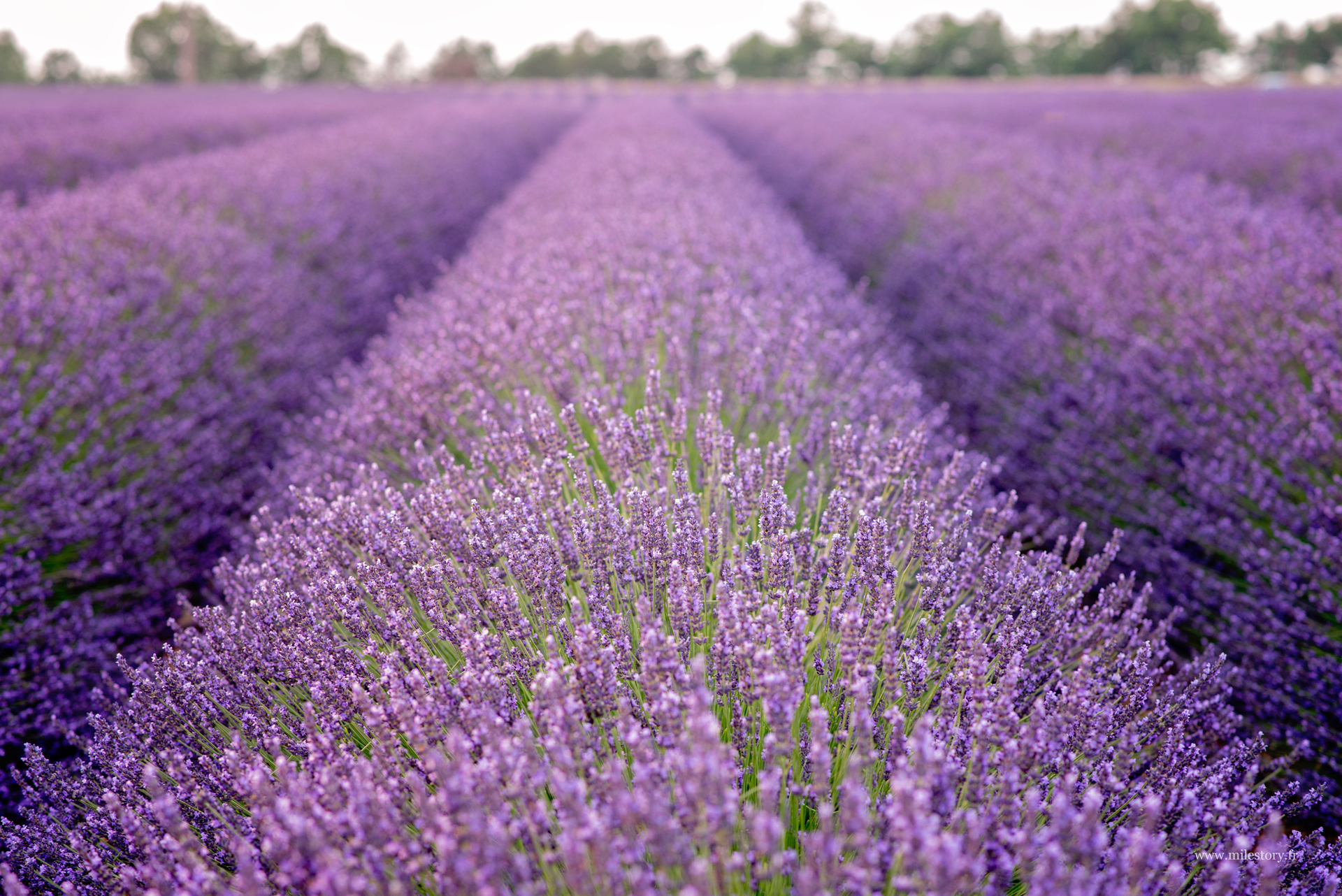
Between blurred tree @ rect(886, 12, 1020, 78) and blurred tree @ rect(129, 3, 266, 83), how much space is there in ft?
122

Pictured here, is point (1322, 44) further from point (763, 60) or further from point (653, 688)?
point (653, 688)

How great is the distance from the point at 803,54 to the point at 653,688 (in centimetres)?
5034

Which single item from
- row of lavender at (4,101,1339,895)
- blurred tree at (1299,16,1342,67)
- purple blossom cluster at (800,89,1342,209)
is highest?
blurred tree at (1299,16,1342,67)

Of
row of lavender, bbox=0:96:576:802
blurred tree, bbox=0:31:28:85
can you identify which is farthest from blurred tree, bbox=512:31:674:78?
row of lavender, bbox=0:96:576:802

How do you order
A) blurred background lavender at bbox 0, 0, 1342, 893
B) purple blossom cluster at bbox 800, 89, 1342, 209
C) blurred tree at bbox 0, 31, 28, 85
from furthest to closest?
blurred tree at bbox 0, 31, 28, 85 → purple blossom cluster at bbox 800, 89, 1342, 209 → blurred background lavender at bbox 0, 0, 1342, 893

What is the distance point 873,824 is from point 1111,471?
2224mm

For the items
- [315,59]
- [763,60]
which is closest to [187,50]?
[315,59]

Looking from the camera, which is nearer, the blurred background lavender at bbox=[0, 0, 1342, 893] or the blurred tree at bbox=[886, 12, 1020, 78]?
the blurred background lavender at bbox=[0, 0, 1342, 893]

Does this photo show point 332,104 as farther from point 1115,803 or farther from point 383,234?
point 1115,803

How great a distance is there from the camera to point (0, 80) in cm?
4053

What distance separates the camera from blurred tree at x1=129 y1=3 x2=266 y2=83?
4309 centimetres

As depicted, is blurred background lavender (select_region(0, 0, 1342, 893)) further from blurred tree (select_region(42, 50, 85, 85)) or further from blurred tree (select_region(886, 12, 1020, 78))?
blurred tree (select_region(42, 50, 85, 85))

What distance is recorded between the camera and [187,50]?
39562 mm

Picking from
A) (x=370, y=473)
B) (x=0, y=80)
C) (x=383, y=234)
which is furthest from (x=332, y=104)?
(x=0, y=80)
